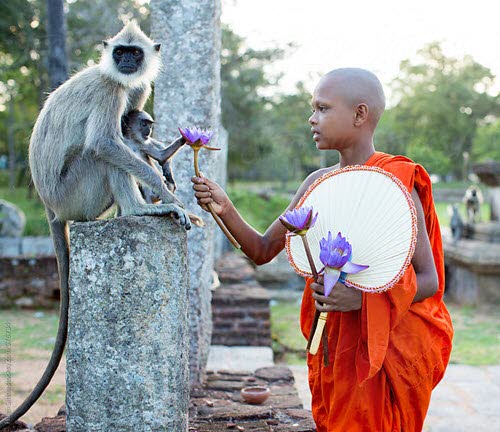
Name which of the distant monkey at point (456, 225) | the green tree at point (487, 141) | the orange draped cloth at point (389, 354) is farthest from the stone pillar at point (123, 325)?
the green tree at point (487, 141)

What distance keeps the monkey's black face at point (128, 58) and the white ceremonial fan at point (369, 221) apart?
1.13 metres

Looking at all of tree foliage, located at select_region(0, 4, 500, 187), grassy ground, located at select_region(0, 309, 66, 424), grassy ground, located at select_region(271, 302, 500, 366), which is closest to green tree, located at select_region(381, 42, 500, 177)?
tree foliage, located at select_region(0, 4, 500, 187)

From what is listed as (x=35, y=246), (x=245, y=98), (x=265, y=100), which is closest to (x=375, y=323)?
(x=35, y=246)

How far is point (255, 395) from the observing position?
12.7 feet

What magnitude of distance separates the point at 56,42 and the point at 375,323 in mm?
4027

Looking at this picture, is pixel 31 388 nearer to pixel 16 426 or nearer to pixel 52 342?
pixel 52 342

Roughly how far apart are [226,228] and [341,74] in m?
0.76

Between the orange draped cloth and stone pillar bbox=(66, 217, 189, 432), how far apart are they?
61cm

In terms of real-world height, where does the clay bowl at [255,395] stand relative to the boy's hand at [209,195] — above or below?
below

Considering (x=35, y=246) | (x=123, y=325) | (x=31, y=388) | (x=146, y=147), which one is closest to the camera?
(x=123, y=325)

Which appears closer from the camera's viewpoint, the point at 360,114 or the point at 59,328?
the point at 360,114

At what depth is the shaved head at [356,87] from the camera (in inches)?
91.0

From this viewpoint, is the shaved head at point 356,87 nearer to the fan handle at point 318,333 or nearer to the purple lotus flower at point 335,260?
the purple lotus flower at point 335,260

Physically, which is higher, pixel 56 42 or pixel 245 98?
pixel 245 98
